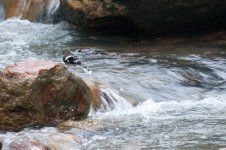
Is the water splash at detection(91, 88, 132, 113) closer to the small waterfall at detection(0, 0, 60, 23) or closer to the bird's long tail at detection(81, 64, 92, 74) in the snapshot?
the bird's long tail at detection(81, 64, 92, 74)

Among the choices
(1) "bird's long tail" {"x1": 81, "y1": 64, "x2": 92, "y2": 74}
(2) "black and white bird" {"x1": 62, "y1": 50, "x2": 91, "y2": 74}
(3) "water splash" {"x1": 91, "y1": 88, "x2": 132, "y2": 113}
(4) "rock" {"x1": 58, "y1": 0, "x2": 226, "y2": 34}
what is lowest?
(3) "water splash" {"x1": 91, "y1": 88, "x2": 132, "y2": 113}

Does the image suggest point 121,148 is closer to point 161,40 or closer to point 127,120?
point 127,120

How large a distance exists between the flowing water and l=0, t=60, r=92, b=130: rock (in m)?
0.19

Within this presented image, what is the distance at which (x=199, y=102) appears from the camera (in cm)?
795

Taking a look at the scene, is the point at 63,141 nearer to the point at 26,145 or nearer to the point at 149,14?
the point at 26,145

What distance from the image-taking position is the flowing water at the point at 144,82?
6168 millimetres

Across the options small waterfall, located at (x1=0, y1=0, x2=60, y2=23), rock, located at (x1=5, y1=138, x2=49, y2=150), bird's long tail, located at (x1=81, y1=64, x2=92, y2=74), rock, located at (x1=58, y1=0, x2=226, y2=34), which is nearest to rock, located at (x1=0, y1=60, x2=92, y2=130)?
rock, located at (x1=5, y1=138, x2=49, y2=150)

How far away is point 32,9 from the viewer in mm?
14570

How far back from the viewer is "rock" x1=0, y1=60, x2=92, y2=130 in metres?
6.33

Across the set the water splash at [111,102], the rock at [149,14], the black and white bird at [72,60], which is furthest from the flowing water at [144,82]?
the rock at [149,14]

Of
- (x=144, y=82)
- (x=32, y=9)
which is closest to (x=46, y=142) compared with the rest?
(x=144, y=82)

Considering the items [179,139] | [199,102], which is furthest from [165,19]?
[179,139]

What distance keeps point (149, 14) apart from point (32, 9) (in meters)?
4.11

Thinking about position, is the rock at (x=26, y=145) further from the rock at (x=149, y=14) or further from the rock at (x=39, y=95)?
the rock at (x=149, y=14)
